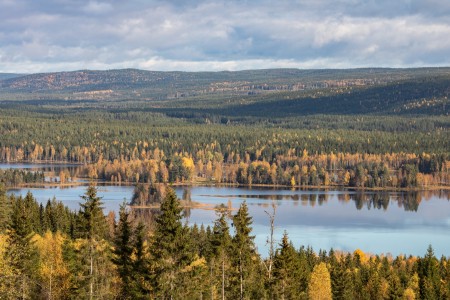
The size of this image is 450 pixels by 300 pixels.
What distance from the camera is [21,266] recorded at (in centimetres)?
4472

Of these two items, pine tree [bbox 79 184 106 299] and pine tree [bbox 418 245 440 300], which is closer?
pine tree [bbox 79 184 106 299]

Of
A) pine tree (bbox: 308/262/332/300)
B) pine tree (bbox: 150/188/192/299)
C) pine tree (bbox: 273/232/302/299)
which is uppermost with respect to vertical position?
pine tree (bbox: 150/188/192/299)

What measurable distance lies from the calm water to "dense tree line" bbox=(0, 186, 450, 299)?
16430 millimetres

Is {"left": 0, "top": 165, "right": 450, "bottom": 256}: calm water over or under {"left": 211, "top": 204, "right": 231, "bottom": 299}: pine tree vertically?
under

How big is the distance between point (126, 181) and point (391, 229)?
84.4 meters

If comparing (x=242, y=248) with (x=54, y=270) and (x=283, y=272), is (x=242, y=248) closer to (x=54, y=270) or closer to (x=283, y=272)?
(x=283, y=272)

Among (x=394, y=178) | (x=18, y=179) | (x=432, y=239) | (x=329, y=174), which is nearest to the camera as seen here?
(x=432, y=239)

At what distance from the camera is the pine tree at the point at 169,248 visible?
34344 millimetres

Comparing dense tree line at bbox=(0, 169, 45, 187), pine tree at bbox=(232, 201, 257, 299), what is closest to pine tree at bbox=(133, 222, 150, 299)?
pine tree at bbox=(232, 201, 257, 299)

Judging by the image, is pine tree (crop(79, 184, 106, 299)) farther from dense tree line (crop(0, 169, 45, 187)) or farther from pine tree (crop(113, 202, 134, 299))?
dense tree line (crop(0, 169, 45, 187))

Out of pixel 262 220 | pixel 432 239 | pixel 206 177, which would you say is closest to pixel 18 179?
pixel 206 177

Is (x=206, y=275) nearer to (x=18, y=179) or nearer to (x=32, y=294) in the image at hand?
(x=32, y=294)

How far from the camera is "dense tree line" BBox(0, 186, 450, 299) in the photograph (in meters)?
34.7

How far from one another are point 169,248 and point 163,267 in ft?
2.91
